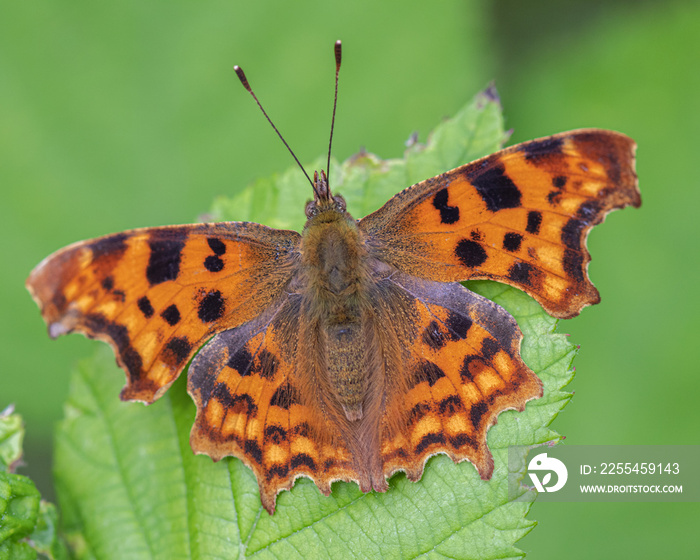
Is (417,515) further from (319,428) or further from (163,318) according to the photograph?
(163,318)

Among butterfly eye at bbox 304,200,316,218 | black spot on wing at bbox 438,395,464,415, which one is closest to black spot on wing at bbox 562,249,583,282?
black spot on wing at bbox 438,395,464,415

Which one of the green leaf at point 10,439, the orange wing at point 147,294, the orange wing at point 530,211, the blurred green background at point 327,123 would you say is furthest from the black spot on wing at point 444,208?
the green leaf at point 10,439

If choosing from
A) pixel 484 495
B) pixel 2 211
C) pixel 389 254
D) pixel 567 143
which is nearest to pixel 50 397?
pixel 2 211

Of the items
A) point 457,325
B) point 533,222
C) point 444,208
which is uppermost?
point 444,208

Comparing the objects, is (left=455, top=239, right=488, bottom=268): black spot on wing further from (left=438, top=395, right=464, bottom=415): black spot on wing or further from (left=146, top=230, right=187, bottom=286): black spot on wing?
(left=146, top=230, right=187, bottom=286): black spot on wing

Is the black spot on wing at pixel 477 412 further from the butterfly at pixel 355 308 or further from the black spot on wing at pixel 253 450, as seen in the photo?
the black spot on wing at pixel 253 450

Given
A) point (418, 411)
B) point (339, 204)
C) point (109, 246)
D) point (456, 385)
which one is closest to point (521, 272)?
point (456, 385)

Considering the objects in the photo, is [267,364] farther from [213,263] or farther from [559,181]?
[559,181]
